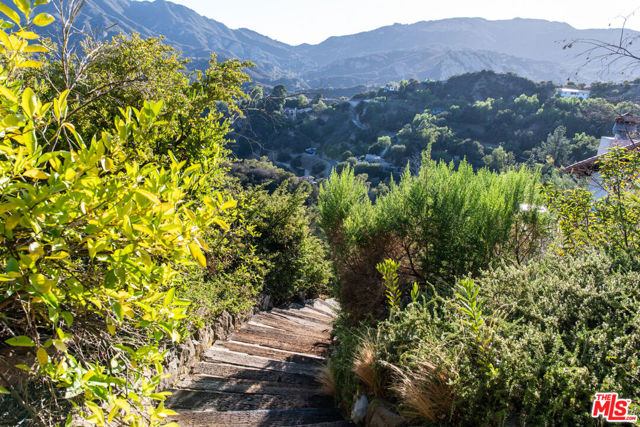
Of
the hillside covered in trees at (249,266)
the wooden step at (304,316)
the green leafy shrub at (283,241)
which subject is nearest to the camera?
the hillside covered in trees at (249,266)

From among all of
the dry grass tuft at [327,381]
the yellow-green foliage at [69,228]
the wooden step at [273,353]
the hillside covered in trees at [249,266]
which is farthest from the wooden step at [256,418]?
the yellow-green foliage at [69,228]

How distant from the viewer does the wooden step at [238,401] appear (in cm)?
306

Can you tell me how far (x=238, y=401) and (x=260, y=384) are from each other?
48 cm

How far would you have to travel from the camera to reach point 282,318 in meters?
6.73

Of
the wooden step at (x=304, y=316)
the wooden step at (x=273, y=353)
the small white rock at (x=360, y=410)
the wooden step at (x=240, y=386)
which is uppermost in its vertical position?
the small white rock at (x=360, y=410)

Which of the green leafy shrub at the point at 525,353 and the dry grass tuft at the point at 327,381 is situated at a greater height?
the green leafy shrub at the point at 525,353

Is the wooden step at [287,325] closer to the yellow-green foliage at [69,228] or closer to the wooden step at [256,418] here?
the wooden step at [256,418]

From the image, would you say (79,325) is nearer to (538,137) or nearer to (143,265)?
(143,265)

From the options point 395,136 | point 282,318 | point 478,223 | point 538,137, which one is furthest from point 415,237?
point 395,136

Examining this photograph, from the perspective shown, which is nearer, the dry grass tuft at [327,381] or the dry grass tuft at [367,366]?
the dry grass tuft at [367,366]

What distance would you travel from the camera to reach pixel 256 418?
9.43ft

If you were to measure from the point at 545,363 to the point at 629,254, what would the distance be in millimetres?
1812

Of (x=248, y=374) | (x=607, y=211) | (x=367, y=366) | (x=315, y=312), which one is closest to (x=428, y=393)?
(x=367, y=366)

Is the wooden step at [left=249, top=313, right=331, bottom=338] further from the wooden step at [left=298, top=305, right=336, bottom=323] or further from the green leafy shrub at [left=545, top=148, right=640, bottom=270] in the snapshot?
the green leafy shrub at [left=545, top=148, right=640, bottom=270]
